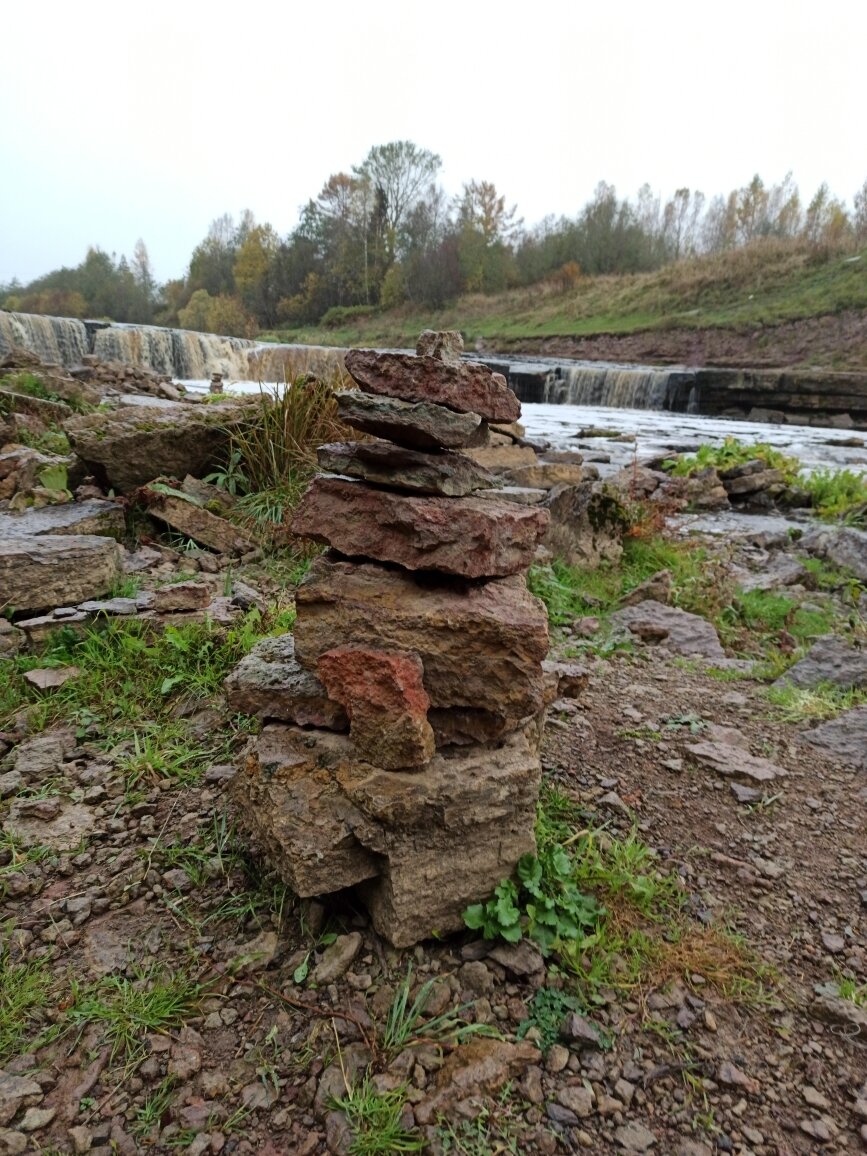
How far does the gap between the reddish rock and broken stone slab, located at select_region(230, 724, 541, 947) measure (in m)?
0.06

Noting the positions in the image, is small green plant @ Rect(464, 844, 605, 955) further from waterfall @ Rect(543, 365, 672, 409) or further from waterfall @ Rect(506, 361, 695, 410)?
waterfall @ Rect(543, 365, 672, 409)

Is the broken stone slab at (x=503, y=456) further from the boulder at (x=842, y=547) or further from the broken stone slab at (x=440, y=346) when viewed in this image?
the broken stone slab at (x=440, y=346)

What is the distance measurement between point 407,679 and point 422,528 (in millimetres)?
392

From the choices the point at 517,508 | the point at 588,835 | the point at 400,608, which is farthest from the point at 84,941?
the point at 517,508

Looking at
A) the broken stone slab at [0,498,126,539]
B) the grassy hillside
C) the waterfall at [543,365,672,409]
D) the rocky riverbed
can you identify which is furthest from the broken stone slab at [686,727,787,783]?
the grassy hillside

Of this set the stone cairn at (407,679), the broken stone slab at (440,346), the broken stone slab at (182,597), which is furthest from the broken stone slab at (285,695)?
the broken stone slab at (182,597)

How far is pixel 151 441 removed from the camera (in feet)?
14.3

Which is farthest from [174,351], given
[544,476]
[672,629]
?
[672,629]

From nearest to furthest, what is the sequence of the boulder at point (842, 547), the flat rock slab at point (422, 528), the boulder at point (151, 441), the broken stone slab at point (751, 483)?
1. the flat rock slab at point (422, 528)
2. the boulder at point (151, 441)
3. the boulder at point (842, 547)
4. the broken stone slab at point (751, 483)

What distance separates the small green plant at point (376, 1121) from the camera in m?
1.37

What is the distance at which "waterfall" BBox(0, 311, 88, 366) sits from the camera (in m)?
14.4

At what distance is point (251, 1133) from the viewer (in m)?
1.39

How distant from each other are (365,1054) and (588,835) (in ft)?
3.02

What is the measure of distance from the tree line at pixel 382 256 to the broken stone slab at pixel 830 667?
1496 inches
